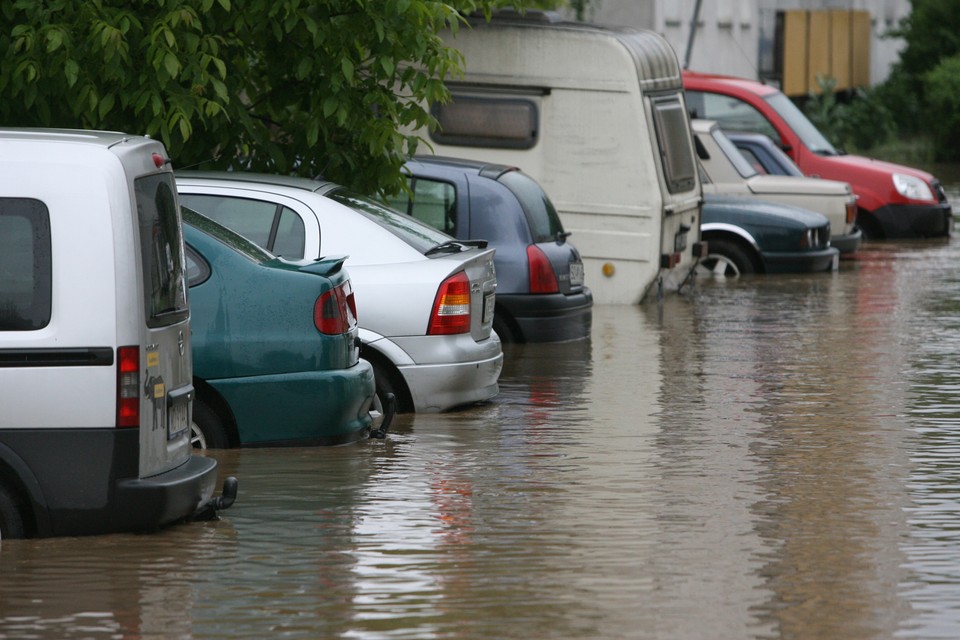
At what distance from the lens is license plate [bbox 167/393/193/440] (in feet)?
23.6

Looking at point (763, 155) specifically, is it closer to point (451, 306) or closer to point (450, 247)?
→ point (450, 247)

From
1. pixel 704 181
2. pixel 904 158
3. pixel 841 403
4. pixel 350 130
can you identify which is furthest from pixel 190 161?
pixel 904 158

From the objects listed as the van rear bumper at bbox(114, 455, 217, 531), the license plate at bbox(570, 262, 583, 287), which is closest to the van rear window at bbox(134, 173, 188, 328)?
the van rear bumper at bbox(114, 455, 217, 531)

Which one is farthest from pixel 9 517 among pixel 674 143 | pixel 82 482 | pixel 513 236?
pixel 674 143

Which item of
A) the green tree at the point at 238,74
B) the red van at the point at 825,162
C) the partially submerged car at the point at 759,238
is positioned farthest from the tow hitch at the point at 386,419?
the red van at the point at 825,162

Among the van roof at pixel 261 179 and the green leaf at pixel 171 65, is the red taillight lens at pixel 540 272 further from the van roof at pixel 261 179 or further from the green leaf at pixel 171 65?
the green leaf at pixel 171 65

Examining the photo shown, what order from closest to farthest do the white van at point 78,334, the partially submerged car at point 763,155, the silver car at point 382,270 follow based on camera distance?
the white van at point 78,334 < the silver car at point 382,270 < the partially submerged car at point 763,155

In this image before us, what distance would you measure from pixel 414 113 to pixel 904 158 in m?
35.8

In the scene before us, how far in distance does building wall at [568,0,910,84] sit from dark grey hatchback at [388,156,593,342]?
23.9m

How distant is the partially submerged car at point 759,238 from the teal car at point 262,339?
39.5ft

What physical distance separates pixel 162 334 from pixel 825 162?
19.1 meters

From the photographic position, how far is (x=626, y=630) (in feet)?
20.1

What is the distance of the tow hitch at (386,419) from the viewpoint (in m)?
9.91

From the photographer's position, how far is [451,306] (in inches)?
414
